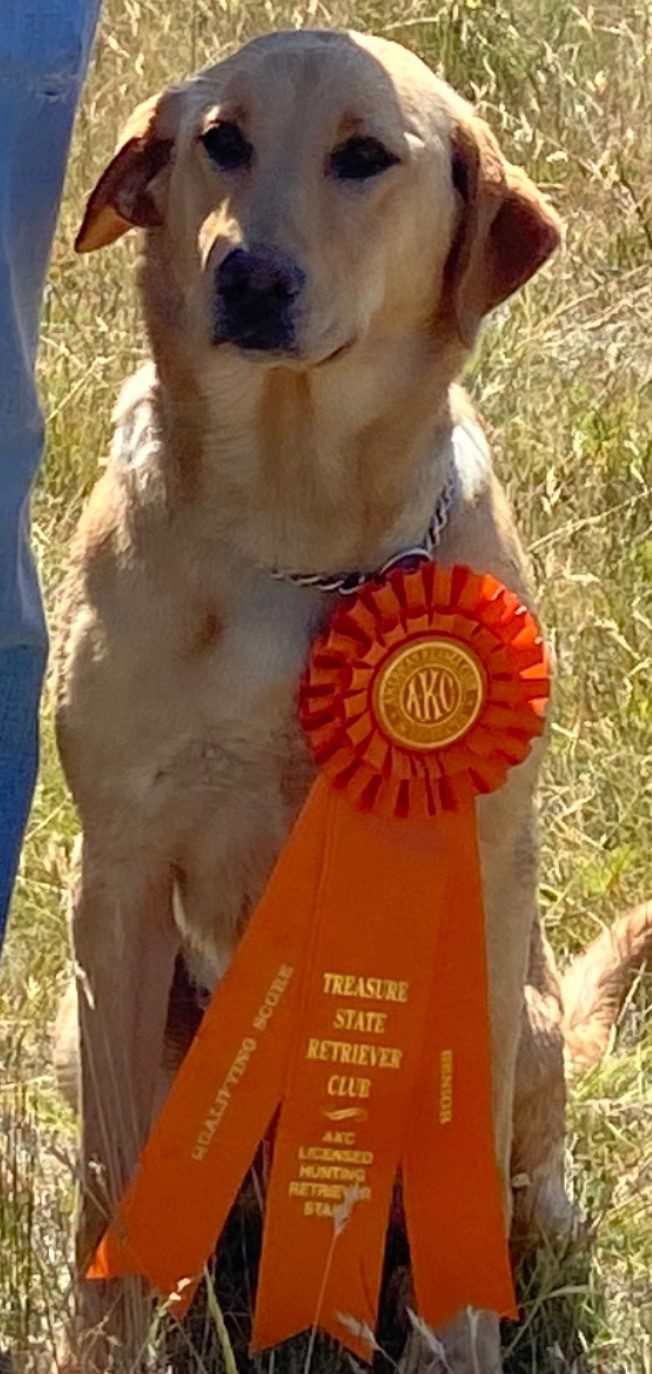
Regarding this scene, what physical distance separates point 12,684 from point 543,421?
6.58 ft

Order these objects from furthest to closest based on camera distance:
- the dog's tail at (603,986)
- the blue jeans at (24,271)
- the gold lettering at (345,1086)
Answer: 1. the dog's tail at (603,986)
2. the gold lettering at (345,1086)
3. the blue jeans at (24,271)

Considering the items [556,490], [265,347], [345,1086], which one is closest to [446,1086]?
[345,1086]

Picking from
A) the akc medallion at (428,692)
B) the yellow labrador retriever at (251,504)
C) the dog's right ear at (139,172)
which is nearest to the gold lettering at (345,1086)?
the yellow labrador retriever at (251,504)

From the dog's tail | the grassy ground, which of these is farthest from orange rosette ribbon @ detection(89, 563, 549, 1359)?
the dog's tail

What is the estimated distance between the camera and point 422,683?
2.89 meters

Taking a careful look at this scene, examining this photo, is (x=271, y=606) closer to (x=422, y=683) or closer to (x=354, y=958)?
(x=422, y=683)

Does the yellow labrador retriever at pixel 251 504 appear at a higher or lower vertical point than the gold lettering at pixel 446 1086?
higher

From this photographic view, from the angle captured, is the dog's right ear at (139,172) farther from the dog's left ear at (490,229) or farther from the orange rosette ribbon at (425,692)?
the orange rosette ribbon at (425,692)

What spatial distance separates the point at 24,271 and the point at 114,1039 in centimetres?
86

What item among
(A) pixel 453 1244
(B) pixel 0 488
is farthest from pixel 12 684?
(A) pixel 453 1244

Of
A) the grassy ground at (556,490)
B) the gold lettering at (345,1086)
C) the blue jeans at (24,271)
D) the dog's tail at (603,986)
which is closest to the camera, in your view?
the blue jeans at (24,271)

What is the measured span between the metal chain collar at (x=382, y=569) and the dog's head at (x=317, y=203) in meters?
0.19

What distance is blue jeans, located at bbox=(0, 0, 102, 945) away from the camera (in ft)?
8.36

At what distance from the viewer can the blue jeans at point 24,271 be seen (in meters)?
2.55
